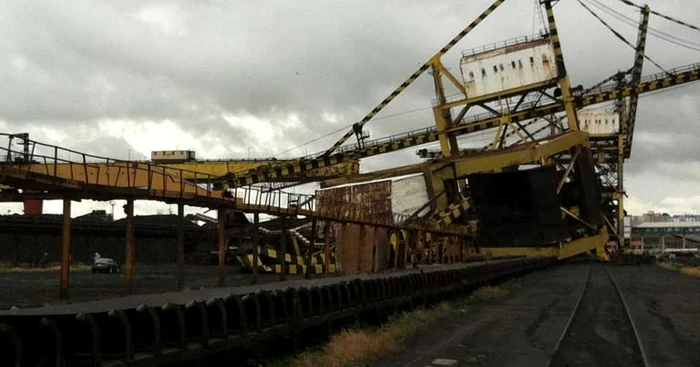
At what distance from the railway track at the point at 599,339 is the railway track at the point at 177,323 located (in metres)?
4.06

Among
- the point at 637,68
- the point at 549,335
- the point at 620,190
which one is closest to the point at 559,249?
the point at 620,190

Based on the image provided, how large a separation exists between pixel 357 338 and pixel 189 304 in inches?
177

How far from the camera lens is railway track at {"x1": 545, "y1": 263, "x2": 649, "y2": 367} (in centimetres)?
1143

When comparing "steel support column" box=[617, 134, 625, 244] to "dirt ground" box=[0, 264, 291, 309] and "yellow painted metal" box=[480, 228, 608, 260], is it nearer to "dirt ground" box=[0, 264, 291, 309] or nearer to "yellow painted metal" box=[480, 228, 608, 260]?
"yellow painted metal" box=[480, 228, 608, 260]

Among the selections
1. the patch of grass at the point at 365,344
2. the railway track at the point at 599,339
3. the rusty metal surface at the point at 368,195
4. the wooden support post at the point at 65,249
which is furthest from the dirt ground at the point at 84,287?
the rusty metal surface at the point at 368,195

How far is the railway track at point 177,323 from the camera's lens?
5758mm

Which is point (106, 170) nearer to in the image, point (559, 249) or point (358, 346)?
point (358, 346)

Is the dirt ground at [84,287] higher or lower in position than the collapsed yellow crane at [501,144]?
lower

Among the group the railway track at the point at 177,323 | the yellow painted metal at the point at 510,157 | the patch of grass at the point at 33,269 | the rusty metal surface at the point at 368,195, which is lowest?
the railway track at the point at 177,323

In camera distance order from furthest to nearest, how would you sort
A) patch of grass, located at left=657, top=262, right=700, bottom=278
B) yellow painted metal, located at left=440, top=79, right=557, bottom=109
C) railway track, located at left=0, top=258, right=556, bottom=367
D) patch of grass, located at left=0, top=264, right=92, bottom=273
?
yellow painted metal, located at left=440, top=79, right=557, bottom=109 → patch of grass, located at left=657, top=262, right=700, bottom=278 → patch of grass, located at left=0, top=264, right=92, bottom=273 → railway track, located at left=0, top=258, right=556, bottom=367

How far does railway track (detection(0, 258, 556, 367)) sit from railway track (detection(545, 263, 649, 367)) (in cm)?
406

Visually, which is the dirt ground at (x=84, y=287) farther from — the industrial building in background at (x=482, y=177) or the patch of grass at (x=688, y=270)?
the patch of grass at (x=688, y=270)

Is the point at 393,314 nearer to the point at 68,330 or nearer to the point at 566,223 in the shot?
the point at 68,330

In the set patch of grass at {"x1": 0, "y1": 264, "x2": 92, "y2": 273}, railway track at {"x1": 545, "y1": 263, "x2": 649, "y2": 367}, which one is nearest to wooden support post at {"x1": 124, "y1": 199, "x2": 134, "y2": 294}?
railway track at {"x1": 545, "y1": 263, "x2": 649, "y2": 367}
